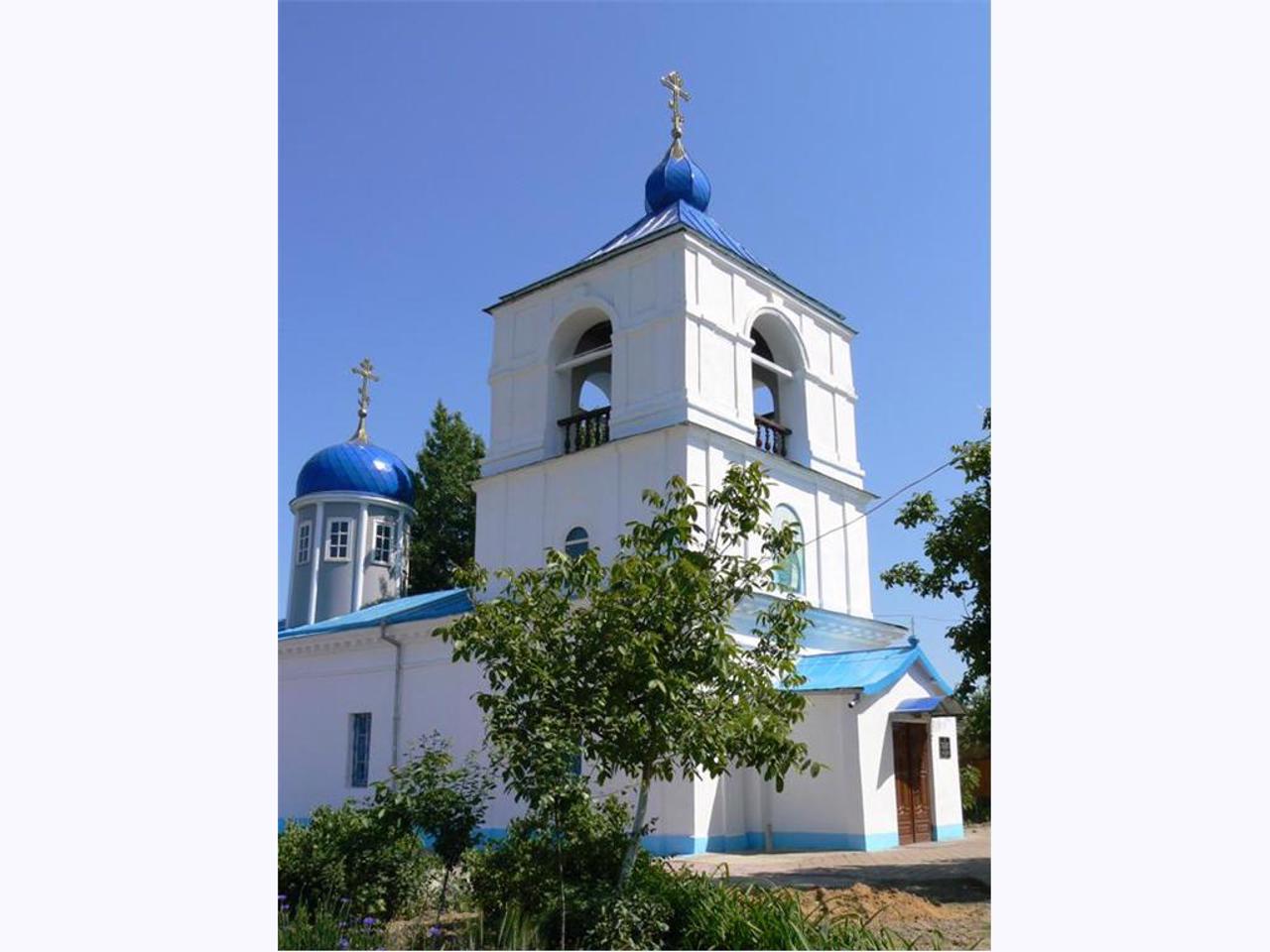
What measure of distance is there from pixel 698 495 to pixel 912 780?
5.22 meters

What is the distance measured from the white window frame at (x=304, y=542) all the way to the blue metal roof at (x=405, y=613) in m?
4.19

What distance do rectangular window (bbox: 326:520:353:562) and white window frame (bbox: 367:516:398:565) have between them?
1.80 feet

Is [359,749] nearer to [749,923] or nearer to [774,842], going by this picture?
[774,842]

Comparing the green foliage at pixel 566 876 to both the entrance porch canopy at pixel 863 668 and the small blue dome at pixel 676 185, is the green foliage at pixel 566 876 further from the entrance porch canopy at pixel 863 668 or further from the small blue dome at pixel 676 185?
the small blue dome at pixel 676 185

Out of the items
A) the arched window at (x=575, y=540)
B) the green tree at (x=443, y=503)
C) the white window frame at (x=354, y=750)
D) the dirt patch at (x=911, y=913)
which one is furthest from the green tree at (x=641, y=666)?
the green tree at (x=443, y=503)

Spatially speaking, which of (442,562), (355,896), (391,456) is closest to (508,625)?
(355,896)

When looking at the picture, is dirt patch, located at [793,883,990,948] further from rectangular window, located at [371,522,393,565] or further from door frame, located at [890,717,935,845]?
rectangular window, located at [371,522,393,565]

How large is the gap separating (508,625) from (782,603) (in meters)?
2.02

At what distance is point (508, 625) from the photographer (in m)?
7.63

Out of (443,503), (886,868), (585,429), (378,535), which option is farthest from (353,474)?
(886,868)

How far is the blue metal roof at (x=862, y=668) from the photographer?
571 inches

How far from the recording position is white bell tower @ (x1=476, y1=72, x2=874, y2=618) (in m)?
15.8

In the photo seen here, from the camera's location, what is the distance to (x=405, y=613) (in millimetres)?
18641

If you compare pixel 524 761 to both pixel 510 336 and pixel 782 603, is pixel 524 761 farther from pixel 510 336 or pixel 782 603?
pixel 510 336
